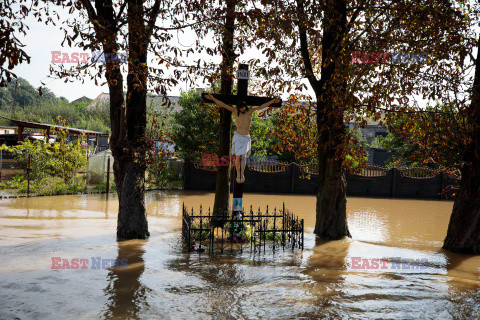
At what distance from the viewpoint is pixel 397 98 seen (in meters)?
9.20

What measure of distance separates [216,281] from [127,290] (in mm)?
1388

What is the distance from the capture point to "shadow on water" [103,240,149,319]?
5199 millimetres

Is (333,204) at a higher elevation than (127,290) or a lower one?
higher

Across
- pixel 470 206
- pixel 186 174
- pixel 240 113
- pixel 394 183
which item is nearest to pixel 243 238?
pixel 240 113

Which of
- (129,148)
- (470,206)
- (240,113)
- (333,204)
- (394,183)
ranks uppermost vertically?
(240,113)

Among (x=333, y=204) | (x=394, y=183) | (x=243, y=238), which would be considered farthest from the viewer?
(x=394, y=183)

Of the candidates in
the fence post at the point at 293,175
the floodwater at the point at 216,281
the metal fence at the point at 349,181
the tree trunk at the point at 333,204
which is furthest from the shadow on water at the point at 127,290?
the fence post at the point at 293,175

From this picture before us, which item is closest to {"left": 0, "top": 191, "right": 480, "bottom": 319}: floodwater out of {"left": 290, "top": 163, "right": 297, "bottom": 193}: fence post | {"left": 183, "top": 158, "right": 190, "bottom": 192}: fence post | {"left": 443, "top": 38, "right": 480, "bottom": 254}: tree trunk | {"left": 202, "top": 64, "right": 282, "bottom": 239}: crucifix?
{"left": 443, "top": 38, "right": 480, "bottom": 254}: tree trunk

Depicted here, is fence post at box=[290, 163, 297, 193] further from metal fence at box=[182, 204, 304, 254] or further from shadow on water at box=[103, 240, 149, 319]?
shadow on water at box=[103, 240, 149, 319]

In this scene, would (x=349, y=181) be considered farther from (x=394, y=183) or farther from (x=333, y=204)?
(x=333, y=204)

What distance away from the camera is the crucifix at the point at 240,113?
9.17 meters

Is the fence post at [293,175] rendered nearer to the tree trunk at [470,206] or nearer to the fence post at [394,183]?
the fence post at [394,183]

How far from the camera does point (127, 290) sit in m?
→ 6.01

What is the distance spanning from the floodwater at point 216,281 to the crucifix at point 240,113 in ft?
6.07
